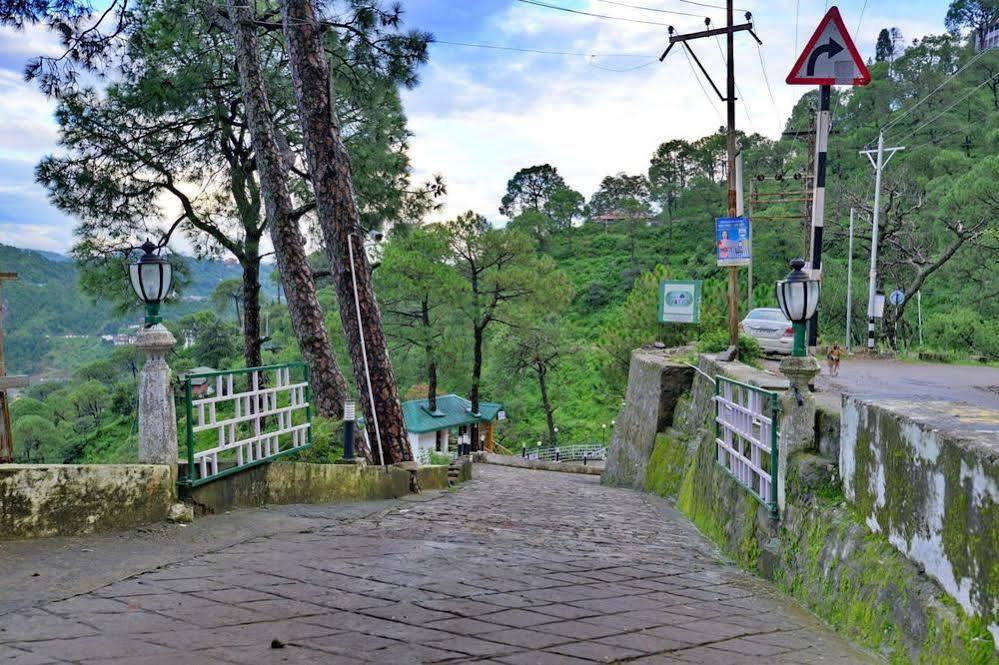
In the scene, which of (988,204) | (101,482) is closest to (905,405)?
(101,482)

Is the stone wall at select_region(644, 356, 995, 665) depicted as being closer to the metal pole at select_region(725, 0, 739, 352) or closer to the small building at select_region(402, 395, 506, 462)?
the metal pole at select_region(725, 0, 739, 352)

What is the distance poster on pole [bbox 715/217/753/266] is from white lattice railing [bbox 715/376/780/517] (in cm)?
550

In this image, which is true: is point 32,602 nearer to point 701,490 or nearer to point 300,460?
point 300,460

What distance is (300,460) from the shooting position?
27.3 ft

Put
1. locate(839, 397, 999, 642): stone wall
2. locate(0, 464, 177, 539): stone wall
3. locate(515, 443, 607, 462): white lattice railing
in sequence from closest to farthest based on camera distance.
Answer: locate(839, 397, 999, 642): stone wall
locate(0, 464, 177, 539): stone wall
locate(515, 443, 607, 462): white lattice railing

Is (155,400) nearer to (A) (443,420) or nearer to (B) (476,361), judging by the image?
(B) (476,361)

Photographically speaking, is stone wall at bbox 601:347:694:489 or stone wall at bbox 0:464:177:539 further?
stone wall at bbox 601:347:694:489

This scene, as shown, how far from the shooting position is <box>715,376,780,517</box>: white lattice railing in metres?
5.82

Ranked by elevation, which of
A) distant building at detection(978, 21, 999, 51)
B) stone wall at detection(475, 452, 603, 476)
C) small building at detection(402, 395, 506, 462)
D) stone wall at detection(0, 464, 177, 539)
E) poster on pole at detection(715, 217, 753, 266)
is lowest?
small building at detection(402, 395, 506, 462)

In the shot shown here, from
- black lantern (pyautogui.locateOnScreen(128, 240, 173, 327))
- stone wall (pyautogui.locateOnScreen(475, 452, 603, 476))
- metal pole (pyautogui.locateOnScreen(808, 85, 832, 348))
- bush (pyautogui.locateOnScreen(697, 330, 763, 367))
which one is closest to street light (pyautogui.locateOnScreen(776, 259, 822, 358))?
black lantern (pyautogui.locateOnScreen(128, 240, 173, 327))

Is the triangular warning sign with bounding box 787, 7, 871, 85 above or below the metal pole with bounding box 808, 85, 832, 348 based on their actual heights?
above

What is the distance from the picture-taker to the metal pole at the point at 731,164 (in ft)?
45.8

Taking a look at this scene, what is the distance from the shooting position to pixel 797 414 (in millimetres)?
5555

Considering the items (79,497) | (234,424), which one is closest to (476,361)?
(234,424)
